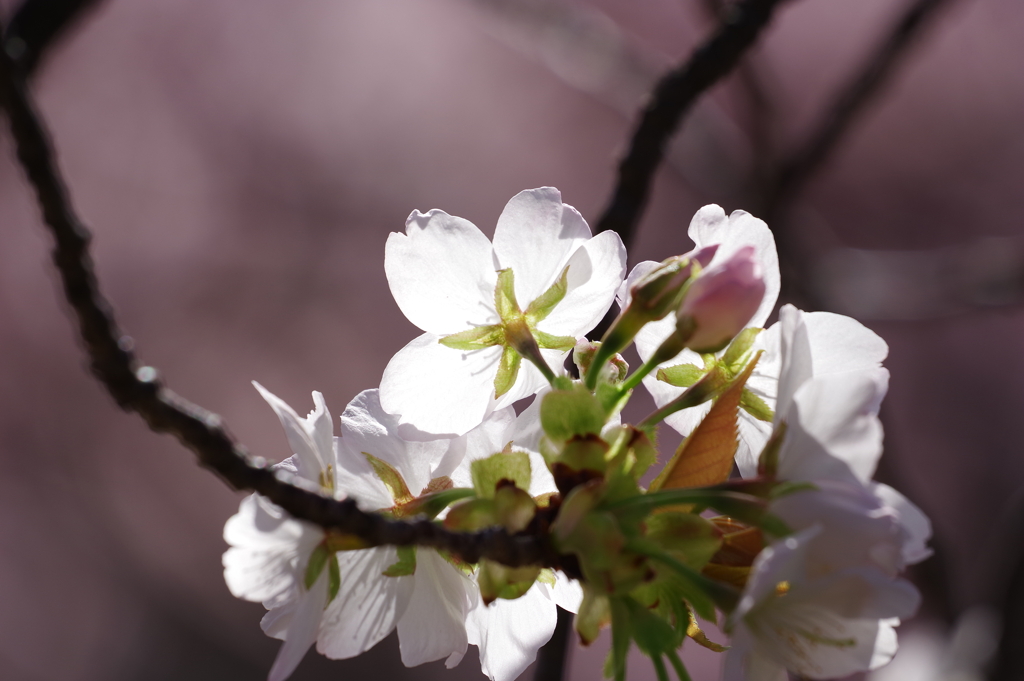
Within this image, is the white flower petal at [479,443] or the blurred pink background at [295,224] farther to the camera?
the blurred pink background at [295,224]

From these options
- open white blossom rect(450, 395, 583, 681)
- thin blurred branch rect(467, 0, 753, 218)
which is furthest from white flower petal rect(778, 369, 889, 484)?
thin blurred branch rect(467, 0, 753, 218)

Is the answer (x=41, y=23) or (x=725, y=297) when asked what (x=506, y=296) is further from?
(x=41, y=23)

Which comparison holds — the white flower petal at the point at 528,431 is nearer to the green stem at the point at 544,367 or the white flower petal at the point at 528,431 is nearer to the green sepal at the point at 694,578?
the green stem at the point at 544,367

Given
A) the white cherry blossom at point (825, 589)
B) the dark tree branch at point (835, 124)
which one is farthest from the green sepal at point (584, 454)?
the dark tree branch at point (835, 124)

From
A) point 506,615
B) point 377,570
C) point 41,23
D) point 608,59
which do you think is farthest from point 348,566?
point 608,59

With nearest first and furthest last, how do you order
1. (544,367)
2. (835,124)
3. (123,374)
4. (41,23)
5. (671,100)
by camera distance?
(123,374) → (544,367) → (671,100) → (41,23) → (835,124)

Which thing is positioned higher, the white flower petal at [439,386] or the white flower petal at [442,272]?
the white flower petal at [442,272]
